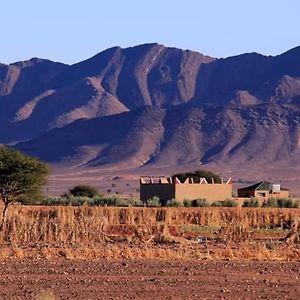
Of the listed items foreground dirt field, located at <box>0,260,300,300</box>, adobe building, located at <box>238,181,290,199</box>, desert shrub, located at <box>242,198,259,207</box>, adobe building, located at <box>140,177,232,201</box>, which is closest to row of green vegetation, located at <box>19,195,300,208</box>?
desert shrub, located at <box>242,198,259,207</box>

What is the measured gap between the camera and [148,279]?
21.0m

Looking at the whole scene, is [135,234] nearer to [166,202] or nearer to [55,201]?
[55,201]

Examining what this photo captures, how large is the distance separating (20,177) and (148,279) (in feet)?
79.3

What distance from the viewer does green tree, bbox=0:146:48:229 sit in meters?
44.4

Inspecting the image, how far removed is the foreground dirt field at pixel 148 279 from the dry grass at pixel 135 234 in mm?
2235

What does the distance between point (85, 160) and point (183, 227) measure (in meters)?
132

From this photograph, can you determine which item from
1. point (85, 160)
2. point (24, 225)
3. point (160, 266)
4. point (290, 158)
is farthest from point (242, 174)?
point (160, 266)

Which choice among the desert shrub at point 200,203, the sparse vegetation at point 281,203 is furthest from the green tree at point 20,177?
the sparse vegetation at point 281,203

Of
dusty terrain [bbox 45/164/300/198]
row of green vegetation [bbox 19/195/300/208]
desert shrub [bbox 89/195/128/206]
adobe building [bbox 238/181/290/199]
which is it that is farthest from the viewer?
dusty terrain [bbox 45/164/300/198]

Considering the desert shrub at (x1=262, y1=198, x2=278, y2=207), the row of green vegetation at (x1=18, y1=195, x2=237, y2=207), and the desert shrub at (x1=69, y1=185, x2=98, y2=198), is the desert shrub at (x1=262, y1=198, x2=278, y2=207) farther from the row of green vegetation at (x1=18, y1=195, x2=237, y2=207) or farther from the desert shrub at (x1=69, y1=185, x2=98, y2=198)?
the desert shrub at (x1=69, y1=185, x2=98, y2=198)

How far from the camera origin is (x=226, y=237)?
35031 mm

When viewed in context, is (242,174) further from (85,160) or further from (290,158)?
(85,160)

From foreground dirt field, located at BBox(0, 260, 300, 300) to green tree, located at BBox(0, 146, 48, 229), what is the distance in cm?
1973

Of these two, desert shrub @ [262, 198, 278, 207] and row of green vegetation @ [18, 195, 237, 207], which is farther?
desert shrub @ [262, 198, 278, 207]
